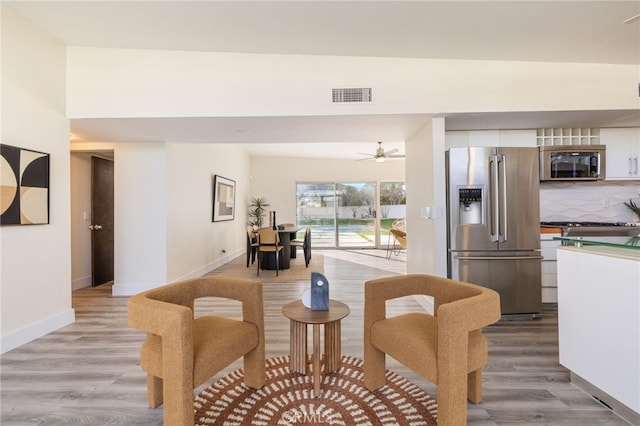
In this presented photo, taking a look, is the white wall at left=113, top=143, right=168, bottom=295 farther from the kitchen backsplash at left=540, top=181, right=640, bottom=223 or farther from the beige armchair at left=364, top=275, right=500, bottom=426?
the kitchen backsplash at left=540, top=181, right=640, bottom=223

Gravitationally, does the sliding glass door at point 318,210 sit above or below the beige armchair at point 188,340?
above

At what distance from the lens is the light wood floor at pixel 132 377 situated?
72.5 inches

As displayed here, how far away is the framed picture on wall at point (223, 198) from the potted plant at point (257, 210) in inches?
49.7

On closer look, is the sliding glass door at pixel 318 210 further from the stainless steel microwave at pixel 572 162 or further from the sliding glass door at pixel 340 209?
the stainless steel microwave at pixel 572 162

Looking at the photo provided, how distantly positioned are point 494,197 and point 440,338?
2.35 m

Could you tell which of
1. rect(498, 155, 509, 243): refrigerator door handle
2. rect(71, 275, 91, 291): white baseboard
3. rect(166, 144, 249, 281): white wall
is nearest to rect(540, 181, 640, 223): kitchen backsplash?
rect(498, 155, 509, 243): refrigerator door handle

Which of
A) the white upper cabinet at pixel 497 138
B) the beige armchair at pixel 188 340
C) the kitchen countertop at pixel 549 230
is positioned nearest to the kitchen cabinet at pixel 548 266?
the kitchen countertop at pixel 549 230

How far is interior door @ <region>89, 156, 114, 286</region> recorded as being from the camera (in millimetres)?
4895

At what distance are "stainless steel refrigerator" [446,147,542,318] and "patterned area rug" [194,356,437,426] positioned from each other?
5.87ft

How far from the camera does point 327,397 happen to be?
199 cm

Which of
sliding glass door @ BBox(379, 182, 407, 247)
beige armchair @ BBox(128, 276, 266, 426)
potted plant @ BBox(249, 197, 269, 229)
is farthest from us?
sliding glass door @ BBox(379, 182, 407, 247)

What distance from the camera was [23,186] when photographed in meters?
2.78

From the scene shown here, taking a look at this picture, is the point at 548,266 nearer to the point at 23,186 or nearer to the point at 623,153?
the point at 623,153
